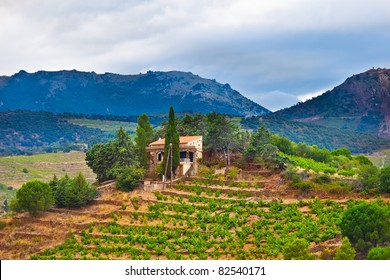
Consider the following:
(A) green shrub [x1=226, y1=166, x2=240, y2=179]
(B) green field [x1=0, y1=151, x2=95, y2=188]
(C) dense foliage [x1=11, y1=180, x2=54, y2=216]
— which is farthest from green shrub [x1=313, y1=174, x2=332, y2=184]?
(B) green field [x1=0, y1=151, x2=95, y2=188]

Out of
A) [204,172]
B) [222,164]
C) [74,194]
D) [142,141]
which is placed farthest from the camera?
[142,141]

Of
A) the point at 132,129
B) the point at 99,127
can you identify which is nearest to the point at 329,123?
the point at 132,129

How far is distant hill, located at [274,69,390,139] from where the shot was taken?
177 meters

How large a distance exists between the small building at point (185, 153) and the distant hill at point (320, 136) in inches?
2893

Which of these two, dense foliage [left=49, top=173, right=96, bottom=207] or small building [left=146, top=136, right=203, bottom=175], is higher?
small building [left=146, top=136, right=203, bottom=175]

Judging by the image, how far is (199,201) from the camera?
Result: 4844cm

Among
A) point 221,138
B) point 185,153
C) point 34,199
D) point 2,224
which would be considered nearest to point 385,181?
point 221,138

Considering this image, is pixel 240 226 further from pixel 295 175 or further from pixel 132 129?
pixel 132 129

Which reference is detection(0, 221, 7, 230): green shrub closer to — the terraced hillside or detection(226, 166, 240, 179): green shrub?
the terraced hillside

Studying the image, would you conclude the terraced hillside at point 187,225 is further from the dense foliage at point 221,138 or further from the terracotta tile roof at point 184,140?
the dense foliage at point 221,138

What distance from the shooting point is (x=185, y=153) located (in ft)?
184

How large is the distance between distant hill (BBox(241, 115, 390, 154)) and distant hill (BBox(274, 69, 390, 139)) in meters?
29.9

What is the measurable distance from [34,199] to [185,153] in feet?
48.8

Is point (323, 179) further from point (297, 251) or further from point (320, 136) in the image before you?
point (320, 136)
